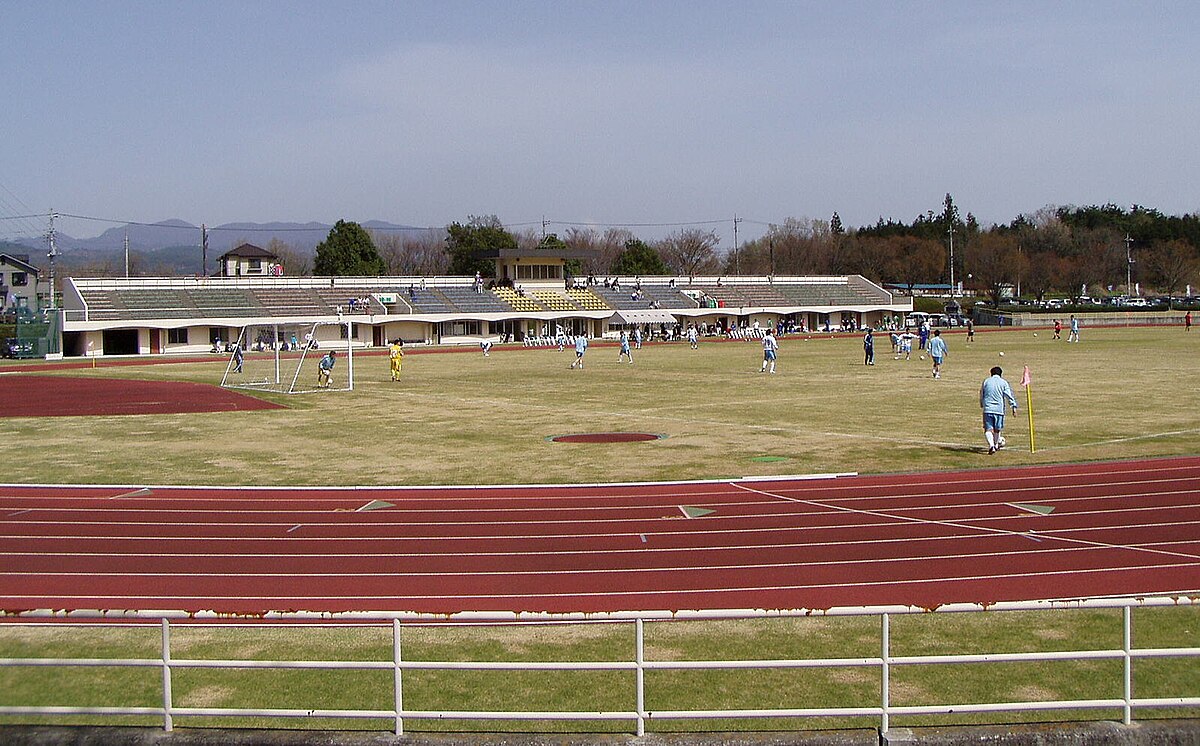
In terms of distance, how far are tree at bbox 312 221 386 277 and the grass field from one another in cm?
5639

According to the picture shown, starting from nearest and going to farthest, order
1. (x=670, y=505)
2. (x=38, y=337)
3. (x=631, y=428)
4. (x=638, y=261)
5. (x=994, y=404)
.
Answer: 1. (x=670, y=505)
2. (x=994, y=404)
3. (x=631, y=428)
4. (x=38, y=337)
5. (x=638, y=261)

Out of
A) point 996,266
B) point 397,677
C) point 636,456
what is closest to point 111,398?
point 636,456

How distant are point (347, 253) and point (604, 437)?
96.1m

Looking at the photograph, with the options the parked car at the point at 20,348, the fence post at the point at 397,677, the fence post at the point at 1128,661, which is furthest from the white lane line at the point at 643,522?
the parked car at the point at 20,348

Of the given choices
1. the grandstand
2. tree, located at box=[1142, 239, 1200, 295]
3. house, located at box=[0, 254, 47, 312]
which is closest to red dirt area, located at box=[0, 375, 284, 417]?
the grandstand

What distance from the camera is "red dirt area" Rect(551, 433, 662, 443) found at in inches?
1017

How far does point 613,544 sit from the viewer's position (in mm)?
14953

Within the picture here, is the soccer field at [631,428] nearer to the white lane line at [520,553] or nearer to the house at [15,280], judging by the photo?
the white lane line at [520,553]

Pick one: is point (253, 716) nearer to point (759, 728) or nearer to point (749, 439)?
point (759, 728)

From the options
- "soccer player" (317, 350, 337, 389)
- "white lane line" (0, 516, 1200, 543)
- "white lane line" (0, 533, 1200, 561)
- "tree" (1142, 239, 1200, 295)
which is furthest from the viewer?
"tree" (1142, 239, 1200, 295)

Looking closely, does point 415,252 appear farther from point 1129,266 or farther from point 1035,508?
point 1035,508

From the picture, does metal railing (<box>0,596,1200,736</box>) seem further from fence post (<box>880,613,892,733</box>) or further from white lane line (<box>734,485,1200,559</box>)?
white lane line (<box>734,485,1200,559</box>)

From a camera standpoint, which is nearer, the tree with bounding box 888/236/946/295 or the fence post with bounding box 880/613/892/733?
the fence post with bounding box 880/613/892/733

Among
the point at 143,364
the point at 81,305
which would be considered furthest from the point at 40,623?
the point at 81,305
